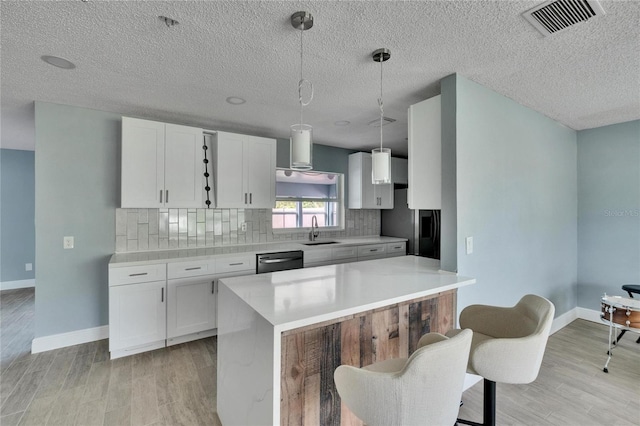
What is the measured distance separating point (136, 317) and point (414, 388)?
2.82m

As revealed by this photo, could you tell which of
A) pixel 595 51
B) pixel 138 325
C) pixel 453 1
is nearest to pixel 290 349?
pixel 453 1

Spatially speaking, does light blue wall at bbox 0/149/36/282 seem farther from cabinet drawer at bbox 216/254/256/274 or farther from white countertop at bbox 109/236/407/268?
cabinet drawer at bbox 216/254/256/274

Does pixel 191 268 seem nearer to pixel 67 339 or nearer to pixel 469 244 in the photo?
pixel 67 339

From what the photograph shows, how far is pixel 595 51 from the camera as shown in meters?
1.93

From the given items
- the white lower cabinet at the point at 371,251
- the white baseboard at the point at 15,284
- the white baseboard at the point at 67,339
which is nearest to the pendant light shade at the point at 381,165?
the white lower cabinet at the point at 371,251

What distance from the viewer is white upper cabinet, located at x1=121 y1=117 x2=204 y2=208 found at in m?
3.07

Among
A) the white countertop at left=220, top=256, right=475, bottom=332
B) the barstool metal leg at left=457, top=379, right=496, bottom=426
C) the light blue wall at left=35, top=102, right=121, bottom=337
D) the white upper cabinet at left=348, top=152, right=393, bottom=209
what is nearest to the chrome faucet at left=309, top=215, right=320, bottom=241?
the white upper cabinet at left=348, top=152, right=393, bottom=209

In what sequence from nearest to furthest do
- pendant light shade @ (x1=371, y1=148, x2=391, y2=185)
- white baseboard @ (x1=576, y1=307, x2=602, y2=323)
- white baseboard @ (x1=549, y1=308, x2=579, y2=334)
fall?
pendant light shade @ (x1=371, y1=148, x2=391, y2=185) < white baseboard @ (x1=549, y1=308, x2=579, y2=334) < white baseboard @ (x1=576, y1=307, x2=602, y2=323)

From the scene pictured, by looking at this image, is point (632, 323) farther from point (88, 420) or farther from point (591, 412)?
point (88, 420)

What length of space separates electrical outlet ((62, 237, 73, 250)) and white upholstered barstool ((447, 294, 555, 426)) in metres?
3.70

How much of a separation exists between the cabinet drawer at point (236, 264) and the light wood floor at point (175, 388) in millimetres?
806

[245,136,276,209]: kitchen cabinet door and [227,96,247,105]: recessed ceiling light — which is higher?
[227,96,247,105]: recessed ceiling light

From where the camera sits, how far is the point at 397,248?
4.88 metres

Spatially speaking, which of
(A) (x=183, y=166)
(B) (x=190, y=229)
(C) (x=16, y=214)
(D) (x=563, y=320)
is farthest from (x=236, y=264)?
(C) (x=16, y=214)
